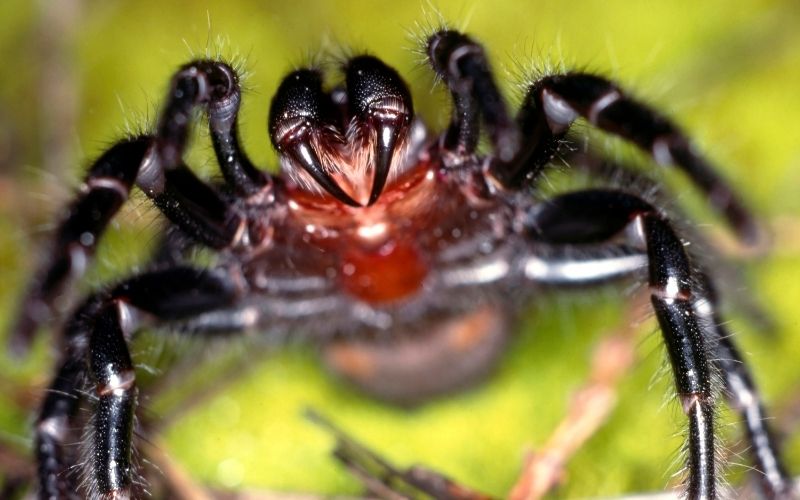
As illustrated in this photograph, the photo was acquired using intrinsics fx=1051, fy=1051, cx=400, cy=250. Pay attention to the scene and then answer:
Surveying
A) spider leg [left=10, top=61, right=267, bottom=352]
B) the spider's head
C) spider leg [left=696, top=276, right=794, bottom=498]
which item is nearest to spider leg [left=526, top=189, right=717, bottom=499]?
spider leg [left=696, top=276, right=794, bottom=498]

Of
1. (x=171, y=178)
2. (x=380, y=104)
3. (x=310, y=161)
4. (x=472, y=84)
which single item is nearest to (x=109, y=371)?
(x=171, y=178)

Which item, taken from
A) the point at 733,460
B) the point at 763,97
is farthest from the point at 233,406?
the point at 763,97

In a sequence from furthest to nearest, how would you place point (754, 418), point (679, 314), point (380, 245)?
point (380, 245) → point (754, 418) → point (679, 314)

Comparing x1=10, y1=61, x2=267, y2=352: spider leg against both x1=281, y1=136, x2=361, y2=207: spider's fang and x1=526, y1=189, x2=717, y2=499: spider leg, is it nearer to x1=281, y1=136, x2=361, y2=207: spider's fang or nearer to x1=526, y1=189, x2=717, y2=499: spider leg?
x1=281, y1=136, x2=361, y2=207: spider's fang

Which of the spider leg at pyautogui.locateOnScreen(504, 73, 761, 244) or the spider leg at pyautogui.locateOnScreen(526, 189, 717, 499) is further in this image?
the spider leg at pyautogui.locateOnScreen(504, 73, 761, 244)

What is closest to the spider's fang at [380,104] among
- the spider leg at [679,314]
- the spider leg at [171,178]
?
the spider leg at [171,178]

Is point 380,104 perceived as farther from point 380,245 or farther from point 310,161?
point 380,245

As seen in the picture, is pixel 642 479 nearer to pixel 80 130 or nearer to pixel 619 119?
pixel 619 119

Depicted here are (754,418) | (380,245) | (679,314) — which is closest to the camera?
(679,314)
